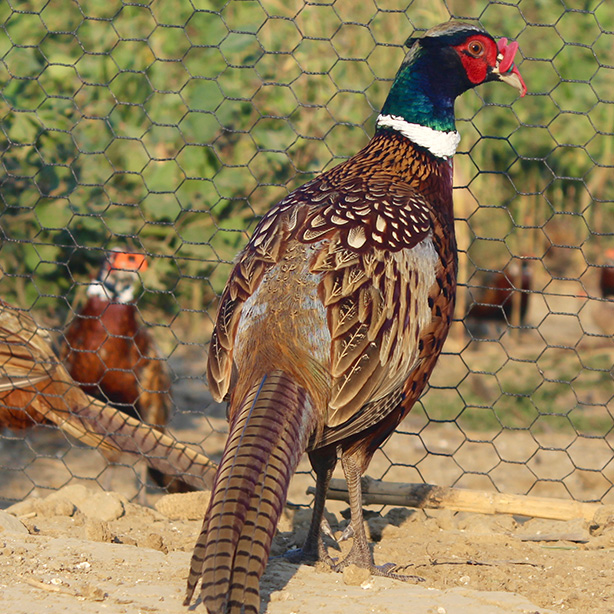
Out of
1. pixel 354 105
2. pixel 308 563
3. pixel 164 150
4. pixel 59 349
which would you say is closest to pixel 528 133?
pixel 354 105

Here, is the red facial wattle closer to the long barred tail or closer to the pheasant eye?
the pheasant eye

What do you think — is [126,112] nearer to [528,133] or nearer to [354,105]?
[354,105]

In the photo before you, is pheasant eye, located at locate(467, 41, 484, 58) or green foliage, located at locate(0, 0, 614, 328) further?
green foliage, located at locate(0, 0, 614, 328)

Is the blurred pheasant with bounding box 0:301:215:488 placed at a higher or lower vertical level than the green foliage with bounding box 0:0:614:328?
lower

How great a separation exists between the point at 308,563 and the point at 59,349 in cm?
196

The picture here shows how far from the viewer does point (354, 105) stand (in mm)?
5312

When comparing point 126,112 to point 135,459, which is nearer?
point 135,459

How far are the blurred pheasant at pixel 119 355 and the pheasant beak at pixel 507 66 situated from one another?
1791 millimetres

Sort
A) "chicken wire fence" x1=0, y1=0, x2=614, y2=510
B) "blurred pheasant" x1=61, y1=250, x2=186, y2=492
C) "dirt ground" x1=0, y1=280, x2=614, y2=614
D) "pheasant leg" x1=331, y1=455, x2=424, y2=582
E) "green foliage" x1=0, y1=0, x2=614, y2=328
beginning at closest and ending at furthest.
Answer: "dirt ground" x1=0, y1=280, x2=614, y2=614, "pheasant leg" x1=331, y1=455, x2=424, y2=582, "chicken wire fence" x1=0, y1=0, x2=614, y2=510, "green foliage" x1=0, y1=0, x2=614, y2=328, "blurred pheasant" x1=61, y1=250, x2=186, y2=492

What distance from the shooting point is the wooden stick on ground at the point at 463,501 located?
3148 millimetres

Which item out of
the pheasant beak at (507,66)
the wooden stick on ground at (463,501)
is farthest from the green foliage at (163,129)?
the wooden stick on ground at (463,501)

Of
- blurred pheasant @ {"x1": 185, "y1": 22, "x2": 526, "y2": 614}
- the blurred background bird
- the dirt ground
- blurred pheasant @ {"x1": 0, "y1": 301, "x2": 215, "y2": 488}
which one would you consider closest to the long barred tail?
blurred pheasant @ {"x1": 185, "y1": 22, "x2": 526, "y2": 614}

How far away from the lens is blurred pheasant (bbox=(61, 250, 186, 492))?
13.4 ft

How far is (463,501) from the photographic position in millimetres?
3182
